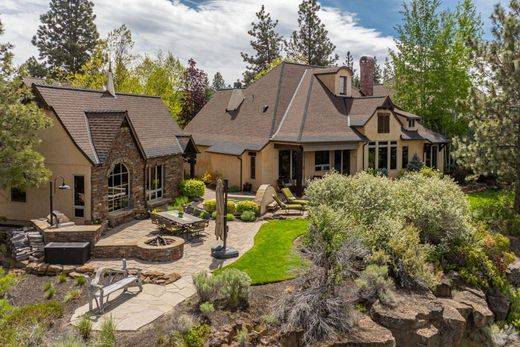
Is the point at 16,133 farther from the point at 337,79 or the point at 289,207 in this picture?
the point at 337,79

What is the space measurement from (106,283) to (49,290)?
152 cm

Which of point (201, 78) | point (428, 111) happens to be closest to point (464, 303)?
point (428, 111)

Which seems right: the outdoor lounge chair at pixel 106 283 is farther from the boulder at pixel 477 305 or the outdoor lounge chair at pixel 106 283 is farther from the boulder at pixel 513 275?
the boulder at pixel 513 275

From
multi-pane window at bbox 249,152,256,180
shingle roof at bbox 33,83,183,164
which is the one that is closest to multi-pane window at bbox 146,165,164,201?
shingle roof at bbox 33,83,183,164

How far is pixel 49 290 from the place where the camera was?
39.2 ft

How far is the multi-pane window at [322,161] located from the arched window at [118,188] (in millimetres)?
12104

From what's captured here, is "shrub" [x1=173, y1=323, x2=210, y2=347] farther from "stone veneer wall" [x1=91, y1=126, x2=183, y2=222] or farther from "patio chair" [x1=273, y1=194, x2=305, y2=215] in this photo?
"patio chair" [x1=273, y1=194, x2=305, y2=215]

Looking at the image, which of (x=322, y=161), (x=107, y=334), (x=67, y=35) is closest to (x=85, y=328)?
(x=107, y=334)

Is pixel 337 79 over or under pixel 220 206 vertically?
over

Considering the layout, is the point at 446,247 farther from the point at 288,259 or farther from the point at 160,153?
the point at 160,153

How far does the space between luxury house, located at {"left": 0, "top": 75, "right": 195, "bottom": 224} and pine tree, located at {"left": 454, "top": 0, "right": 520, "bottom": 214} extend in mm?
15787

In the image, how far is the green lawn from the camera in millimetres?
12907

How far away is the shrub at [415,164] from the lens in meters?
29.7

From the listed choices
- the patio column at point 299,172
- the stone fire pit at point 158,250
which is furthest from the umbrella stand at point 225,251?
the patio column at point 299,172
